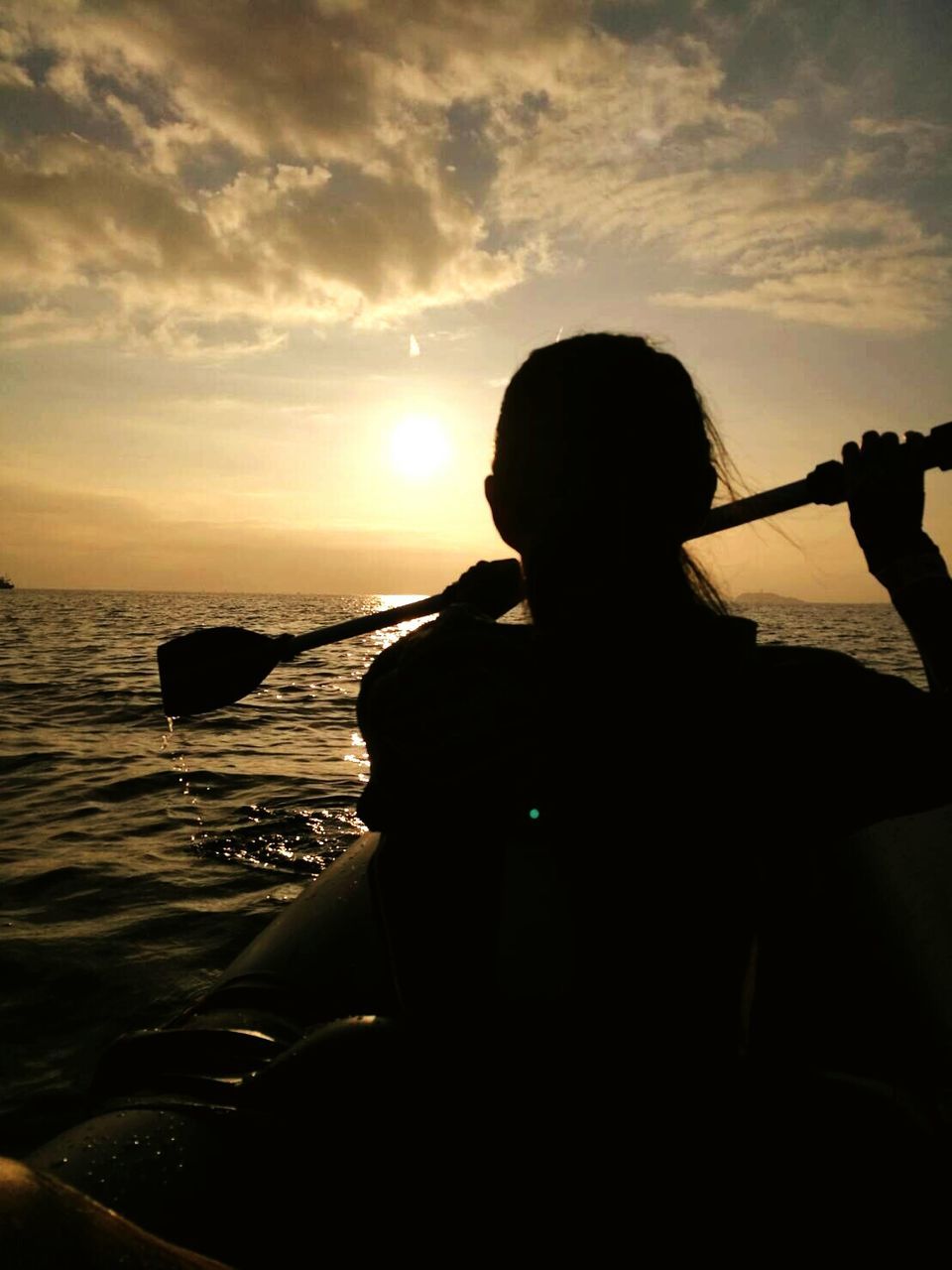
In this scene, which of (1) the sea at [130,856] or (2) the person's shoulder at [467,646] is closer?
(2) the person's shoulder at [467,646]

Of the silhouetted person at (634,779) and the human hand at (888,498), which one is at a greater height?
the human hand at (888,498)

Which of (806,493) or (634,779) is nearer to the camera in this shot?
(634,779)

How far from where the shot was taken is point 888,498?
62.3 inches

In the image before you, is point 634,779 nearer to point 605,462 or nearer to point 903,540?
point 605,462

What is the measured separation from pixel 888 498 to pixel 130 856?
17.5ft

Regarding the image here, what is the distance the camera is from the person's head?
4.20ft

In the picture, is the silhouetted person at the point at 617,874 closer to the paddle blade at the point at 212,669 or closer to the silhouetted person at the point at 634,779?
the silhouetted person at the point at 634,779

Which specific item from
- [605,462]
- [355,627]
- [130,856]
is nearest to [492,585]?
[605,462]

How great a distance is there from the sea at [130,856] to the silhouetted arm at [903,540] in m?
0.64

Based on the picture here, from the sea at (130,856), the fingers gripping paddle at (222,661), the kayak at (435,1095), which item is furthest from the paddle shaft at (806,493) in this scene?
the fingers gripping paddle at (222,661)

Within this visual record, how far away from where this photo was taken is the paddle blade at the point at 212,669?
3199mm

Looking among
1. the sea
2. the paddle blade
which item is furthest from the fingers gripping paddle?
the sea

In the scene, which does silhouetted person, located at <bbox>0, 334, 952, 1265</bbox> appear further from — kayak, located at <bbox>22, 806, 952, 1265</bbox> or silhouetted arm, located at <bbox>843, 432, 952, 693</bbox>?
silhouetted arm, located at <bbox>843, 432, 952, 693</bbox>

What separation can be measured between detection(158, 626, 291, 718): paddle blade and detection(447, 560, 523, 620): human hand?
1.36 meters
